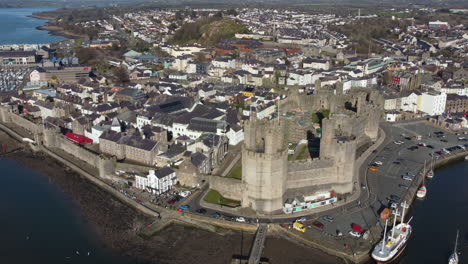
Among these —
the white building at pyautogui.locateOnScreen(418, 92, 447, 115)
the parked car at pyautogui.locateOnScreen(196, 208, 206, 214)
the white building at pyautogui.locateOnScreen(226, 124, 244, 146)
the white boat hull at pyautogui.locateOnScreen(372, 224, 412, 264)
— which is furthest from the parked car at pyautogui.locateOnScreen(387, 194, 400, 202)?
the white building at pyautogui.locateOnScreen(418, 92, 447, 115)

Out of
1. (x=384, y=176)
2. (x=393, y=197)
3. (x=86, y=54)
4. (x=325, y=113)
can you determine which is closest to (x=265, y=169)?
(x=393, y=197)

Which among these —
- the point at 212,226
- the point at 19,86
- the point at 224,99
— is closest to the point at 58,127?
the point at 224,99

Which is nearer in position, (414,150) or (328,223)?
(328,223)

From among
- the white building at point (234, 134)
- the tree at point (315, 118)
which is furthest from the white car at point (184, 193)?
the tree at point (315, 118)

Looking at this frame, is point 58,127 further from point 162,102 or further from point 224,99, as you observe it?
point 224,99

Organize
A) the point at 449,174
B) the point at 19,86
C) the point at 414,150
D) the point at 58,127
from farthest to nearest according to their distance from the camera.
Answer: the point at 19,86
the point at 58,127
the point at 414,150
the point at 449,174

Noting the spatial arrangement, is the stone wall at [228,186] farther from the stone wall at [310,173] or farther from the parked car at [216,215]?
the stone wall at [310,173]
